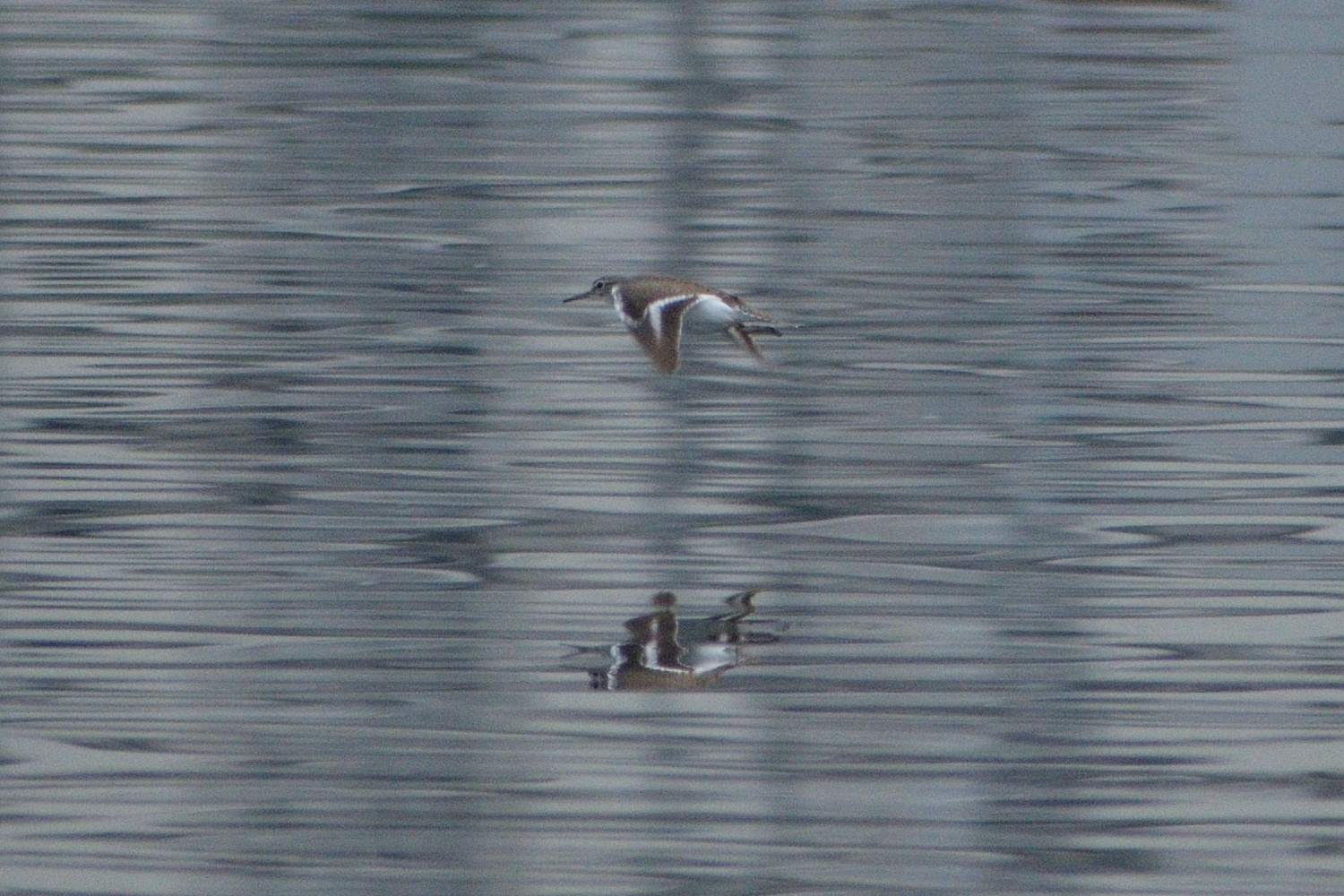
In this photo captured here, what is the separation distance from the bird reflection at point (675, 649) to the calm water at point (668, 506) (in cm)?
2

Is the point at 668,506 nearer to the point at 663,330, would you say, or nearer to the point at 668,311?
the point at 663,330

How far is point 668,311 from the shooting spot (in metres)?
8.03

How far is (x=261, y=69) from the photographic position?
15773 mm

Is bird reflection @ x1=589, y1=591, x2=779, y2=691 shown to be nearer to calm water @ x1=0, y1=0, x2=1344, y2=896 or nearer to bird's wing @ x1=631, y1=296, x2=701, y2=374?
calm water @ x1=0, y1=0, x2=1344, y2=896

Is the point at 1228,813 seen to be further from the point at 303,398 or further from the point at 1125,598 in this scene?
the point at 303,398

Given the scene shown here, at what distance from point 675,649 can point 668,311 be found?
1860 millimetres

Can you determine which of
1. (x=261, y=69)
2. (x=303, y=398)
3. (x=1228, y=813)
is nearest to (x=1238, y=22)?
(x=261, y=69)

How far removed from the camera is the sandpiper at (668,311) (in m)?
7.93

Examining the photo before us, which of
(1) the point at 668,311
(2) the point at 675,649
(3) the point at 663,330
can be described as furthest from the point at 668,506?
(2) the point at 675,649

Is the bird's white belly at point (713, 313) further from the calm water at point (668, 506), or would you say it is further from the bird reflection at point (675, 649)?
the bird reflection at point (675, 649)

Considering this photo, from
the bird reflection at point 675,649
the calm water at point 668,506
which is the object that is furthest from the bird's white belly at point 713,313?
the bird reflection at point 675,649

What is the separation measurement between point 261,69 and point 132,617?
961 centimetres

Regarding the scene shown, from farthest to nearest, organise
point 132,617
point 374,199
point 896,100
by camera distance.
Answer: point 896,100, point 374,199, point 132,617

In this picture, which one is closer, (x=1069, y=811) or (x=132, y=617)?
(x=1069, y=811)
